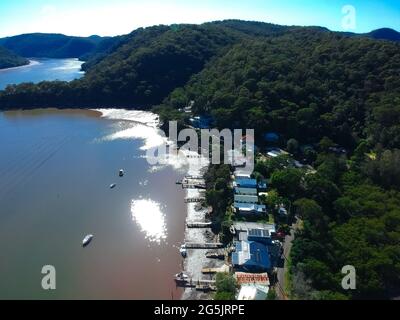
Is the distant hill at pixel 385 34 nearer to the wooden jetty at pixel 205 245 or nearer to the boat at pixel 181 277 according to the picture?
the wooden jetty at pixel 205 245

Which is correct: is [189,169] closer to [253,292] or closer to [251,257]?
[251,257]

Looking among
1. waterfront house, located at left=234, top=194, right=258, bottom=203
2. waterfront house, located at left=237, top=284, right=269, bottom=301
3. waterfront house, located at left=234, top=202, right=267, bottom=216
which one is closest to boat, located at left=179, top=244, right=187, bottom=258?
waterfront house, located at left=237, top=284, right=269, bottom=301

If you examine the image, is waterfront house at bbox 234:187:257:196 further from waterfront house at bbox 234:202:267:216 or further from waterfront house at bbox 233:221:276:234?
waterfront house at bbox 233:221:276:234

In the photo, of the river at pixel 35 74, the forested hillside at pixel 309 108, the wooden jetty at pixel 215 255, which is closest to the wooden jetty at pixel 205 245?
the wooden jetty at pixel 215 255

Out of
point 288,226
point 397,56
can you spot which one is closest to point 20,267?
point 288,226

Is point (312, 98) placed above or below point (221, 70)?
below
